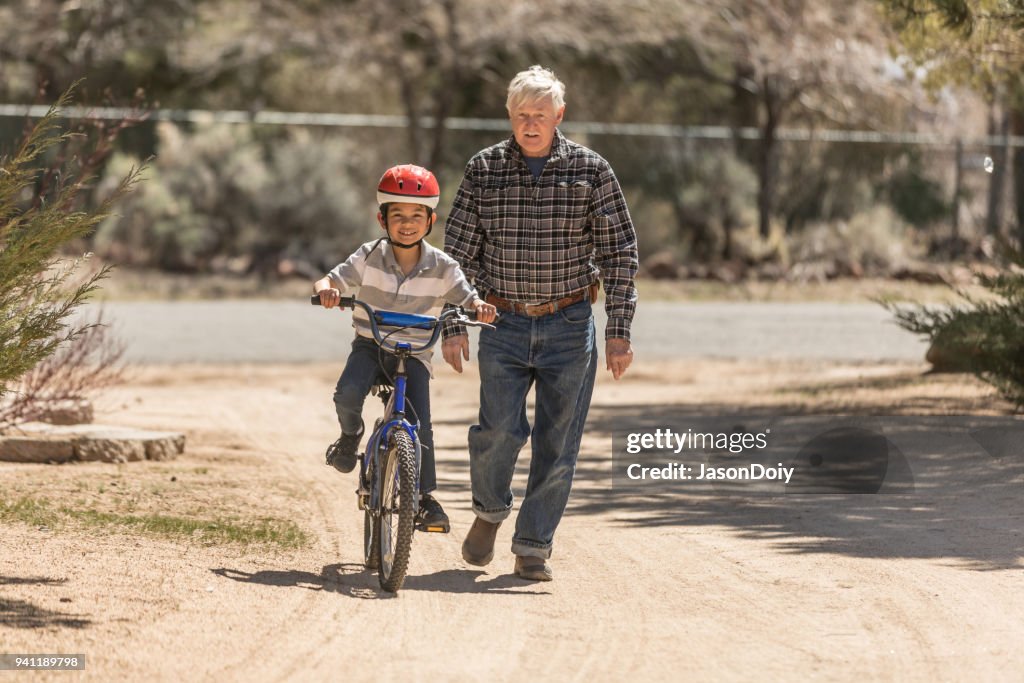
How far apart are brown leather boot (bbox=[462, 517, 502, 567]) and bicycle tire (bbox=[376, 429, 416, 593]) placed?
0.57 metres

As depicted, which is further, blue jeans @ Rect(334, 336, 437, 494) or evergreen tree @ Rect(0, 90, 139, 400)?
evergreen tree @ Rect(0, 90, 139, 400)

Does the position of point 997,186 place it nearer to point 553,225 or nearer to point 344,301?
point 553,225

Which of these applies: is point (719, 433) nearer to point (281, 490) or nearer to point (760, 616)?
point (281, 490)

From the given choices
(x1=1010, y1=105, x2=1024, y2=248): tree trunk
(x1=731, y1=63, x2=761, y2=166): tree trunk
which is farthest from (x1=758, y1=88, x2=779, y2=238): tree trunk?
(x1=1010, y1=105, x2=1024, y2=248): tree trunk

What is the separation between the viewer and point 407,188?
7176 millimetres

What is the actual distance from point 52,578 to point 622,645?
232 cm

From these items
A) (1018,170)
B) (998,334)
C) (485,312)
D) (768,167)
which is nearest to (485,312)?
(485,312)

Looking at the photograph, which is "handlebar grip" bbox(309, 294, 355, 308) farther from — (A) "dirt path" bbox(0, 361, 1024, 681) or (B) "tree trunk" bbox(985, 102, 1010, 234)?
(B) "tree trunk" bbox(985, 102, 1010, 234)

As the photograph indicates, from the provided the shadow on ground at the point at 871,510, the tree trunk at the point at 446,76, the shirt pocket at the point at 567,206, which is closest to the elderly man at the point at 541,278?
the shirt pocket at the point at 567,206

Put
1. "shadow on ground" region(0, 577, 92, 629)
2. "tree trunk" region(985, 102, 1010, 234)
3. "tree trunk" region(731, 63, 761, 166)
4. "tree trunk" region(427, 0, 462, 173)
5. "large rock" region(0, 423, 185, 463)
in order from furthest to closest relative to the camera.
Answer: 1. "tree trunk" region(731, 63, 761, 166)
2. "tree trunk" region(985, 102, 1010, 234)
3. "tree trunk" region(427, 0, 462, 173)
4. "large rock" region(0, 423, 185, 463)
5. "shadow on ground" region(0, 577, 92, 629)

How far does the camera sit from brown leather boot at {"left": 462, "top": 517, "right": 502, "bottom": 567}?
7.61 meters

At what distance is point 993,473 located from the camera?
10.5m

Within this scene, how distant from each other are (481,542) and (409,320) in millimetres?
1069

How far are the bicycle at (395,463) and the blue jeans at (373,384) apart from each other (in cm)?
7
